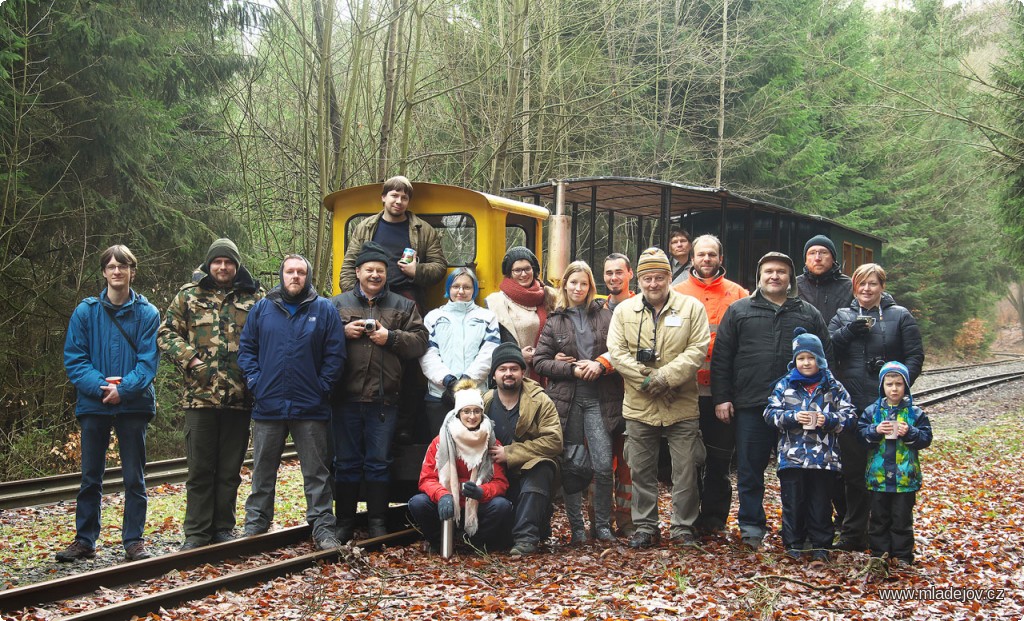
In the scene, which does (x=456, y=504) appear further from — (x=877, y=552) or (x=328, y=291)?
(x=328, y=291)

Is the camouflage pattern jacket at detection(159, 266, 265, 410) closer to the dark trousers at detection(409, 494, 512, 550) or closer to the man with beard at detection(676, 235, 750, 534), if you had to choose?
the dark trousers at detection(409, 494, 512, 550)

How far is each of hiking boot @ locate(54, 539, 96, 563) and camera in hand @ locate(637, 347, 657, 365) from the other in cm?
431

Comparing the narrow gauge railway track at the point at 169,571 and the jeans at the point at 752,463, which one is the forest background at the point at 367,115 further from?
the jeans at the point at 752,463

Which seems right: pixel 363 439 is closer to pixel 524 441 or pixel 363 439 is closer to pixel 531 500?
pixel 524 441

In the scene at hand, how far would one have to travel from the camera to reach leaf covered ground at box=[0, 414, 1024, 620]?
527 centimetres

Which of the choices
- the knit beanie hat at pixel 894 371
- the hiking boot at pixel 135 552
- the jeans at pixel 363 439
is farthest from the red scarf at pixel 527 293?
the hiking boot at pixel 135 552

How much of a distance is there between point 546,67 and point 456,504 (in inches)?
528

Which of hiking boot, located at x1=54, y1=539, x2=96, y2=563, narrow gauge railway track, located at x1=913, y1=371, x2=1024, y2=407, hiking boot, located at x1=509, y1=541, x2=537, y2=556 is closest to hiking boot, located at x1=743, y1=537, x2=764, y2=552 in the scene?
hiking boot, located at x1=509, y1=541, x2=537, y2=556

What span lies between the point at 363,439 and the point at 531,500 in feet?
4.75

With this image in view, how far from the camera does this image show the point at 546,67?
1827cm

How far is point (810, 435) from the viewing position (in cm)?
628

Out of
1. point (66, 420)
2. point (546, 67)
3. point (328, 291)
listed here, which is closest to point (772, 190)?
point (546, 67)

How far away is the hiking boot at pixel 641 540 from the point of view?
22.5 ft

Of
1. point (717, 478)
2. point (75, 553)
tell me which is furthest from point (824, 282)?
point (75, 553)
